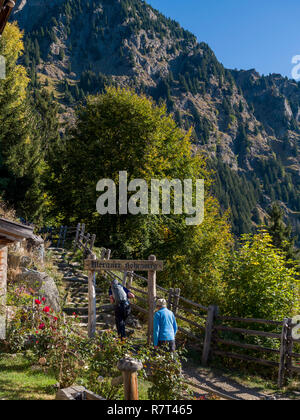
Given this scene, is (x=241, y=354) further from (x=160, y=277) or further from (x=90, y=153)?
(x=90, y=153)

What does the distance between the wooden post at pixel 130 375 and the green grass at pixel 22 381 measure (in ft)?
6.90

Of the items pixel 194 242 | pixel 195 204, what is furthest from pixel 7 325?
pixel 195 204

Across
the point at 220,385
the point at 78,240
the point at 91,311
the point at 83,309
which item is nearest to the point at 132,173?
the point at 78,240

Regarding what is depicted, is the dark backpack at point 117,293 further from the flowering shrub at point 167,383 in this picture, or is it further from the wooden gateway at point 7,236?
the flowering shrub at point 167,383

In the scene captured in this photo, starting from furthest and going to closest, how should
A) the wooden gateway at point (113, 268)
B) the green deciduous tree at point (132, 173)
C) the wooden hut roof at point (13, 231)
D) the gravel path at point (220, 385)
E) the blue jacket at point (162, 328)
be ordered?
1. the green deciduous tree at point (132, 173)
2. the wooden gateway at point (113, 268)
3. the gravel path at point (220, 385)
4. the wooden hut roof at point (13, 231)
5. the blue jacket at point (162, 328)

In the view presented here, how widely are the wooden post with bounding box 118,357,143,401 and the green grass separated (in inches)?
82.9

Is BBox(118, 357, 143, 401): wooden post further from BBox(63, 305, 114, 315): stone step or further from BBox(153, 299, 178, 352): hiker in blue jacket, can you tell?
BBox(63, 305, 114, 315): stone step

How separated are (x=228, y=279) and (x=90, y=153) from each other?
1448 centimetres

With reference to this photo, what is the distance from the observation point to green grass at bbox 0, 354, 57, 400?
6.47 m

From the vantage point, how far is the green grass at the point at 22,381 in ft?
21.2

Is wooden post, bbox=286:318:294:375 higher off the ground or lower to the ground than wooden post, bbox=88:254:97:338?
lower

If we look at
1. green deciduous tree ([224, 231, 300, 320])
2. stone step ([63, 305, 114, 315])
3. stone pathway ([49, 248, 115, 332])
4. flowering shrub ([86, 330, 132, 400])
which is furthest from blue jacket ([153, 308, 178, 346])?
stone step ([63, 305, 114, 315])

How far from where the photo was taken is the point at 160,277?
72.4 feet

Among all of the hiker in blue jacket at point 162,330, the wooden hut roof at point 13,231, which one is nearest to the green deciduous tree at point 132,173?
the hiker in blue jacket at point 162,330
